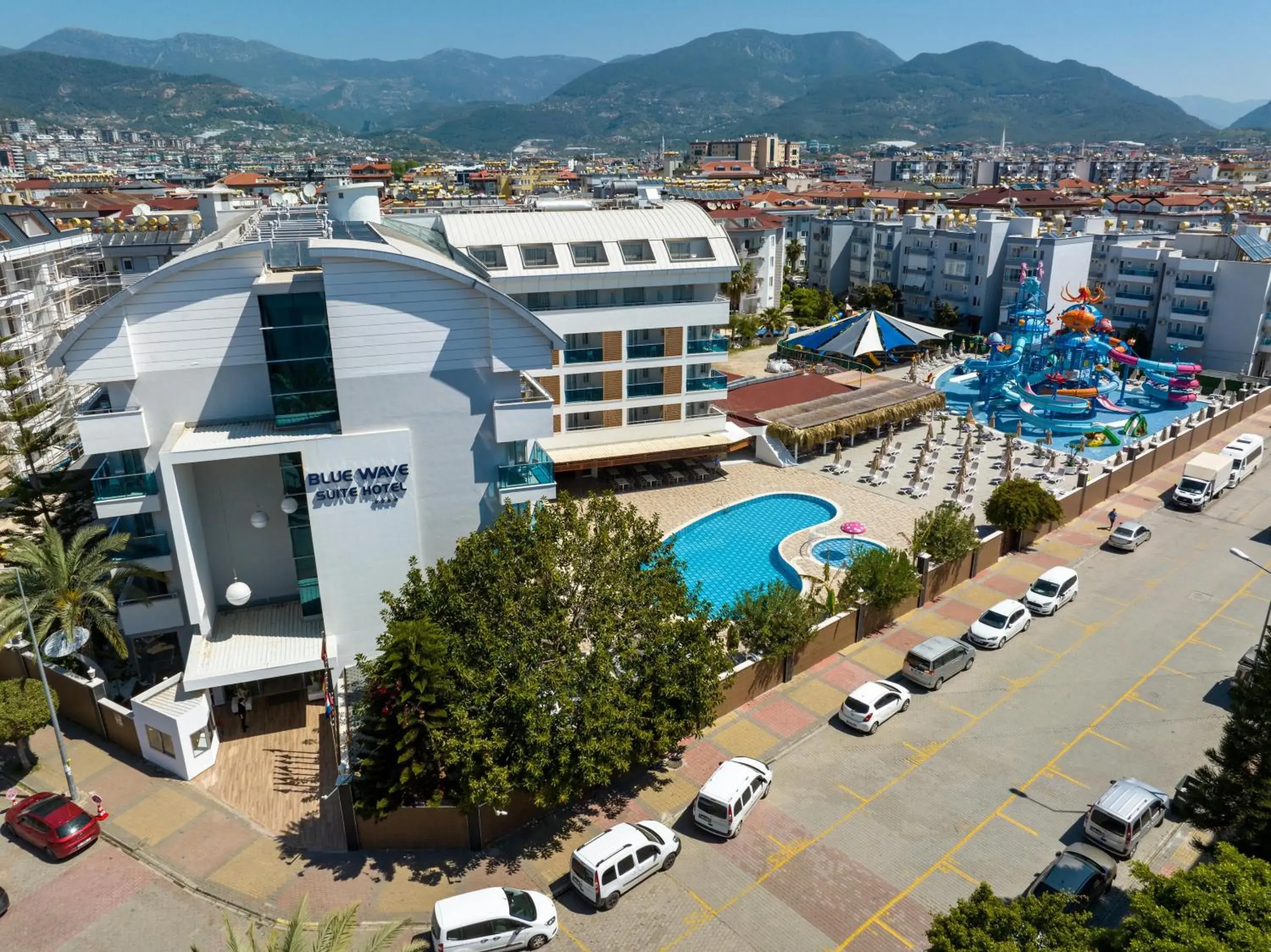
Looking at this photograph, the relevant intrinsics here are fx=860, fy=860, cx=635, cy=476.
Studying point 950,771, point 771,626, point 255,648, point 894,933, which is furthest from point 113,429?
point 950,771

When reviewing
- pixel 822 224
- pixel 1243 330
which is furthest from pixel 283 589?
pixel 822 224

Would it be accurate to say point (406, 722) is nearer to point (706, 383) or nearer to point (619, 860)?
point (619, 860)

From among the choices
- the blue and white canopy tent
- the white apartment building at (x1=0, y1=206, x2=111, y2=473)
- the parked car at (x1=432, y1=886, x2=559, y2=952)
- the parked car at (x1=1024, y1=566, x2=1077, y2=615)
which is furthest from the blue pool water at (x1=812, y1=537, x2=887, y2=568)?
the white apartment building at (x1=0, y1=206, x2=111, y2=473)

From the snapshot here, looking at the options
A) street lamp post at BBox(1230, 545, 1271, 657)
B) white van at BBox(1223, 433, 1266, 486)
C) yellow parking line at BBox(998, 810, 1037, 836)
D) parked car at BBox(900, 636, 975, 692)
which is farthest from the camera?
white van at BBox(1223, 433, 1266, 486)

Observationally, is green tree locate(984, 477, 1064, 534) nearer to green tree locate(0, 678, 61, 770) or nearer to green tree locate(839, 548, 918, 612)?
green tree locate(839, 548, 918, 612)

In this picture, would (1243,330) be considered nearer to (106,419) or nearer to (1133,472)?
(1133,472)

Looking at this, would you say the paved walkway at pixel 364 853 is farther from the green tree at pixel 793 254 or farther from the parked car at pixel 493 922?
the green tree at pixel 793 254
